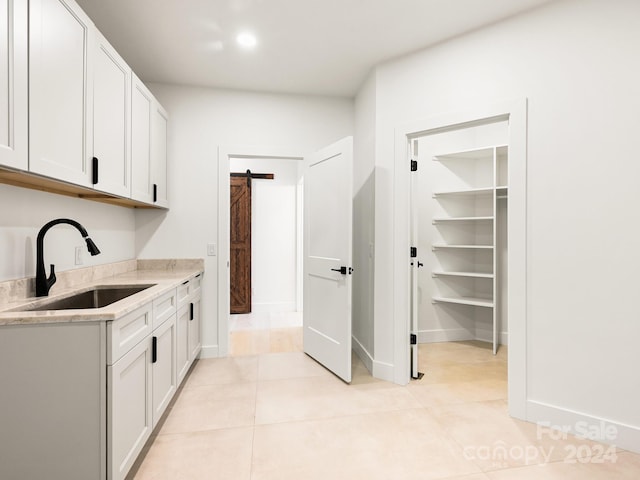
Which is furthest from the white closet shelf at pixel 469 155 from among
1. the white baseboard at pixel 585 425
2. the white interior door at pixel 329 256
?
the white baseboard at pixel 585 425

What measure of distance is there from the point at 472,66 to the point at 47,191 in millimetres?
2918

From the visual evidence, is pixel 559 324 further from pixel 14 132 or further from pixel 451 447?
pixel 14 132

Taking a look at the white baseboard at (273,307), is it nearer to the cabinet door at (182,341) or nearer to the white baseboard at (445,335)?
the white baseboard at (445,335)

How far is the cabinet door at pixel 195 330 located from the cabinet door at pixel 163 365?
21.1 inches

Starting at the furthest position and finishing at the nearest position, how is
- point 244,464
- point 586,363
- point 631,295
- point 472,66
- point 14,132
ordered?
point 472,66
point 586,363
point 631,295
point 244,464
point 14,132

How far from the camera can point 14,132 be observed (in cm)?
122

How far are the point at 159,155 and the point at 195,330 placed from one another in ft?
5.25

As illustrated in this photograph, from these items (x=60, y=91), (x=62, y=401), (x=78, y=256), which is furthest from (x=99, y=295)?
(x=60, y=91)

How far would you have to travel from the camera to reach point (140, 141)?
2441 mm

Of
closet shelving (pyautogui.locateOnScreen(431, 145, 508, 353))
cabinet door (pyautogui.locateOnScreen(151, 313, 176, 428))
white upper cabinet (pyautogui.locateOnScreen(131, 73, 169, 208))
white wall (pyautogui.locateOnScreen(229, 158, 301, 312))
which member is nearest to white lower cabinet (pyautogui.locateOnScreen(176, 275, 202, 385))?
cabinet door (pyautogui.locateOnScreen(151, 313, 176, 428))

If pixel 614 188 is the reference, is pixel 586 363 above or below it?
below

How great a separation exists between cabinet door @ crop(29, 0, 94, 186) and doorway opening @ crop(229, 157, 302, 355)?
3.13 meters

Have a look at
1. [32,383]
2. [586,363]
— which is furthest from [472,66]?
[32,383]

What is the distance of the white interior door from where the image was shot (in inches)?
103
